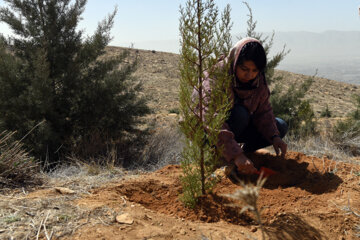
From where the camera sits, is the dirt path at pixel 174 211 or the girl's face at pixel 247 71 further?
the girl's face at pixel 247 71

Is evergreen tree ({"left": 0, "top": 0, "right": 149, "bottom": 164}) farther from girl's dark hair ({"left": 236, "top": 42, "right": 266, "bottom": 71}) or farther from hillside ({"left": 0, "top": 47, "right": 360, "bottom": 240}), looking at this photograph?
girl's dark hair ({"left": 236, "top": 42, "right": 266, "bottom": 71})

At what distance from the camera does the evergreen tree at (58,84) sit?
15.4 feet

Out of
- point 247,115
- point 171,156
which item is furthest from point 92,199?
point 171,156

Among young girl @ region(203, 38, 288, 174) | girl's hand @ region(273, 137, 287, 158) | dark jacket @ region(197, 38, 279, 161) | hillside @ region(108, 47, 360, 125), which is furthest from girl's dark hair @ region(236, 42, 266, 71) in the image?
hillside @ region(108, 47, 360, 125)

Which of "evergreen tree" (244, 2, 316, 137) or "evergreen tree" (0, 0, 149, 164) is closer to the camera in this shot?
"evergreen tree" (0, 0, 149, 164)

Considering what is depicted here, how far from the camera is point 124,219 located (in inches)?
84.4

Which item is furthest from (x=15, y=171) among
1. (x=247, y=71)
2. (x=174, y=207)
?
(x=247, y=71)

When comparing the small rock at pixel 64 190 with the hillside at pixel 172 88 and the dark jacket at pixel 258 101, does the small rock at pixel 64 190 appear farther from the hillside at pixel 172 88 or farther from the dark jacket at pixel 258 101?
the hillside at pixel 172 88

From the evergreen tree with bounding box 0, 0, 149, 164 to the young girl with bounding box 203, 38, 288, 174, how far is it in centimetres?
244

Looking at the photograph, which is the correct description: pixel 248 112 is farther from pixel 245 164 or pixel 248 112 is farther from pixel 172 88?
pixel 172 88

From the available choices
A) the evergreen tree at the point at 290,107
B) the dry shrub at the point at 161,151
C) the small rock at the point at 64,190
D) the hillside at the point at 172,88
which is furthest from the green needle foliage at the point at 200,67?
the hillside at the point at 172,88

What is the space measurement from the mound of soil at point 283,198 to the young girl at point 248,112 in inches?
10.3

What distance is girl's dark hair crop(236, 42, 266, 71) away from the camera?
2942 millimetres

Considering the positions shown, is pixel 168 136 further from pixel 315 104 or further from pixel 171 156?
pixel 315 104
